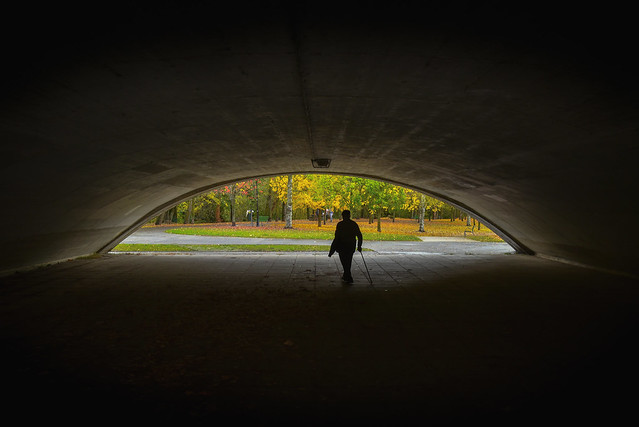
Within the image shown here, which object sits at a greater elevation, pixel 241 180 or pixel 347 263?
pixel 241 180

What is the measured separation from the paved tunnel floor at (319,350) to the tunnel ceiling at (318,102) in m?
2.54

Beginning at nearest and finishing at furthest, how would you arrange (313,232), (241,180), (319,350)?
(319,350) < (241,180) < (313,232)

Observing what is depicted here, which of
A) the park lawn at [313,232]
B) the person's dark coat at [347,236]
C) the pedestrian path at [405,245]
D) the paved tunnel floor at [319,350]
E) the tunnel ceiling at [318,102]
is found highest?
the tunnel ceiling at [318,102]

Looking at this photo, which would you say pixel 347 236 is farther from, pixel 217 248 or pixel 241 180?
pixel 217 248

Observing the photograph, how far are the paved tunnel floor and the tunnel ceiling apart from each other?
99.9 inches

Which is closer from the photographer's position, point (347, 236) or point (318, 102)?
point (318, 102)

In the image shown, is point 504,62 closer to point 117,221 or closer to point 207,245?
point 117,221

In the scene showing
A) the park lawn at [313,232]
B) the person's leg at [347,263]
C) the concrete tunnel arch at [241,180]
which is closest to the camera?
the person's leg at [347,263]

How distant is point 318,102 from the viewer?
726 centimetres

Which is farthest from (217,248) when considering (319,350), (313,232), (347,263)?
(319,350)

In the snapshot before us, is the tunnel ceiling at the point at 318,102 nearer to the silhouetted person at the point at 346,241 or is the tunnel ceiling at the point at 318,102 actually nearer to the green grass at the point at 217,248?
the silhouetted person at the point at 346,241

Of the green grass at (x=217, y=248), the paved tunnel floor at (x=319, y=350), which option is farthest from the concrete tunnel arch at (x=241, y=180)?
the paved tunnel floor at (x=319, y=350)

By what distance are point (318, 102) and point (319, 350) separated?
13.9 ft

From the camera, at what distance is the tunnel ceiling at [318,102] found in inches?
169
